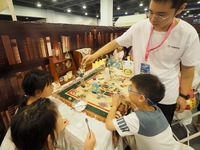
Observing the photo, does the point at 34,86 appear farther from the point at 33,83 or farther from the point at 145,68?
the point at 145,68

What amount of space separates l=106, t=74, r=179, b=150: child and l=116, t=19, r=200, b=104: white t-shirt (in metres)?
0.14

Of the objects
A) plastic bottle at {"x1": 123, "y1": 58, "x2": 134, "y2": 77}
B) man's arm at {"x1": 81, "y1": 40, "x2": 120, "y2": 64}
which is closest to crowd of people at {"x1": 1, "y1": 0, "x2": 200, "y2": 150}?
man's arm at {"x1": 81, "y1": 40, "x2": 120, "y2": 64}

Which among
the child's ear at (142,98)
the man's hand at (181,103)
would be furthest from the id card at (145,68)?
the man's hand at (181,103)

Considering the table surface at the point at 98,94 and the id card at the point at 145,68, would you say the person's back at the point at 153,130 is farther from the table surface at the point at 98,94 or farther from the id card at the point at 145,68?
the id card at the point at 145,68

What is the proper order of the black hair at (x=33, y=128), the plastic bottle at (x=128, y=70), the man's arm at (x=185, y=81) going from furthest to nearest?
the plastic bottle at (x=128, y=70) → the man's arm at (x=185, y=81) → the black hair at (x=33, y=128)

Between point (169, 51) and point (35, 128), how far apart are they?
928mm

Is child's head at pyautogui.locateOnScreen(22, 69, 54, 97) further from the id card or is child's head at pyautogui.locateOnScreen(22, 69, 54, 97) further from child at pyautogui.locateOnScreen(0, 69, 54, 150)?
the id card

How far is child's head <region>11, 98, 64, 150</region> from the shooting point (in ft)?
1.87

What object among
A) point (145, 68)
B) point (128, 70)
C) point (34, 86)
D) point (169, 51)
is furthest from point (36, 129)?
point (128, 70)

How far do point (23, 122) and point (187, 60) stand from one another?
3.44 ft

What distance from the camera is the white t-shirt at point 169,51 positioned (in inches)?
28.6

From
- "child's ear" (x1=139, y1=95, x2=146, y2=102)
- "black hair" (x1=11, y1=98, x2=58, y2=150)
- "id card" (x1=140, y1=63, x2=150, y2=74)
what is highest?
"id card" (x1=140, y1=63, x2=150, y2=74)

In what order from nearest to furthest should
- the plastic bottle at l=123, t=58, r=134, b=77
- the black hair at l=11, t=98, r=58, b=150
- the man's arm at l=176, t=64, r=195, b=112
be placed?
1. the black hair at l=11, t=98, r=58, b=150
2. the man's arm at l=176, t=64, r=195, b=112
3. the plastic bottle at l=123, t=58, r=134, b=77

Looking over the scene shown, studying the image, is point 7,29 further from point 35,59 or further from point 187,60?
point 187,60
